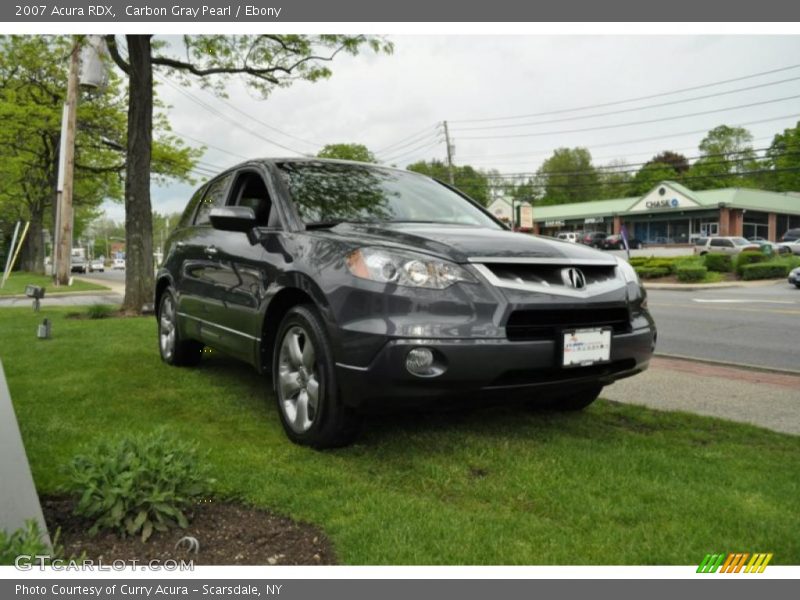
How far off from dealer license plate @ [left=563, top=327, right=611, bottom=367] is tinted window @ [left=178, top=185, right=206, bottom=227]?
3.74 metres

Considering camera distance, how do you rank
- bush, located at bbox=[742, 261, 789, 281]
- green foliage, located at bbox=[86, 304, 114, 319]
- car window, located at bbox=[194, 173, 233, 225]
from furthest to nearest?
bush, located at bbox=[742, 261, 789, 281] < green foliage, located at bbox=[86, 304, 114, 319] < car window, located at bbox=[194, 173, 233, 225]

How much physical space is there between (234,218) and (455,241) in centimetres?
142

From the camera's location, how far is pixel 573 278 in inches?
138

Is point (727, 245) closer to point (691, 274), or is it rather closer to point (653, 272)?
point (653, 272)

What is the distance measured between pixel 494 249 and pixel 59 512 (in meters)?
2.31

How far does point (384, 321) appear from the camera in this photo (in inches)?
124

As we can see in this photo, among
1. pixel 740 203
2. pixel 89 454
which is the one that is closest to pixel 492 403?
pixel 89 454

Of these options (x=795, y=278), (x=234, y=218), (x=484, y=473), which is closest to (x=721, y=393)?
(x=484, y=473)

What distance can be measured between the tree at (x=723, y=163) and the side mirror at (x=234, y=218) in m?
77.6

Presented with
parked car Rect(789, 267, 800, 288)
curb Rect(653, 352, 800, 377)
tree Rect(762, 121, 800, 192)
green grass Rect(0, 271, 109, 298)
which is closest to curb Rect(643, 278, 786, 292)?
parked car Rect(789, 267, 800, 288)

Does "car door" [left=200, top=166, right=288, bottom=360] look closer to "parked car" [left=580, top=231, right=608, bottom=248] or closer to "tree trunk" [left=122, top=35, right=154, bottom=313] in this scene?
"tree trunk" [left=122, top=35, right=154, bottom=313]

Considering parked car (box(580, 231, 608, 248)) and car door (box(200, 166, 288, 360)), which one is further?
parked car (box(580, 231, 608, 248))

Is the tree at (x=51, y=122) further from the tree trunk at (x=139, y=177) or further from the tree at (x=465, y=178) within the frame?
the tree at (x=465, y=178)

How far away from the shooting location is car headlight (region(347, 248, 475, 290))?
10.5 feet
